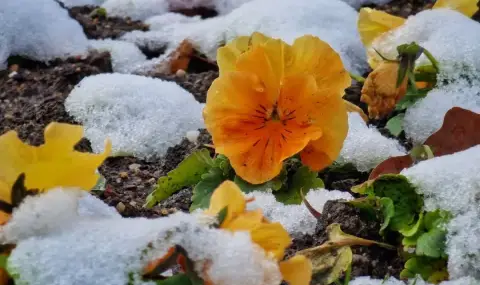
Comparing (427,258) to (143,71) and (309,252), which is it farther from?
(143,71)

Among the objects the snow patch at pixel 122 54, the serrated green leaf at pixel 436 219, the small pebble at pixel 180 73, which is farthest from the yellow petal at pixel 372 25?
the serrated green leaf at pixel 436 219

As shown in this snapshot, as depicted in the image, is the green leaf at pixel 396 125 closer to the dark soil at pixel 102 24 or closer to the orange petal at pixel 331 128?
the orange petal at pixel 331 128

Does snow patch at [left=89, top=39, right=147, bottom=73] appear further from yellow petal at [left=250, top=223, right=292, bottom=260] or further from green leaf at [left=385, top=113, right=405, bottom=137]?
yellow petal at [left=250, top=223, right=292, bottom=260]

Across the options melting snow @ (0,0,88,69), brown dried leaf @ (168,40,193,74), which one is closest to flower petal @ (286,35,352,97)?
brown dried leaf @ (168,40,193,74)

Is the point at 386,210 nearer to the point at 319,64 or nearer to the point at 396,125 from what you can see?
the point at 319,64

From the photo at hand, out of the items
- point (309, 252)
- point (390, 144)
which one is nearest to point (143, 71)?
point (390, 144)

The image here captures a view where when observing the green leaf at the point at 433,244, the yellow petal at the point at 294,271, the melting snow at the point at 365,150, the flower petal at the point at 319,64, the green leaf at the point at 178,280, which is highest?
the green leaf at the point at 178,280
